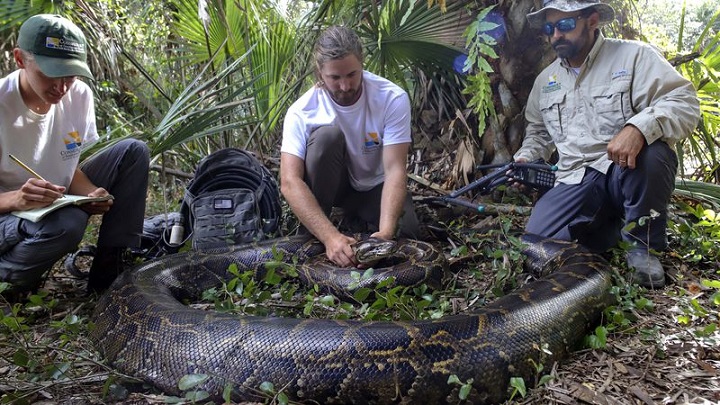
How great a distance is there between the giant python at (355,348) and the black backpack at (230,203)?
5.01 feet

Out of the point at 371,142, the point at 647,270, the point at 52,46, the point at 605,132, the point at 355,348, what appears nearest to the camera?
the point at 355,348

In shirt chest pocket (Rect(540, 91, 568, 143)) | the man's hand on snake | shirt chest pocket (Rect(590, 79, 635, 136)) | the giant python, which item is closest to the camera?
the giant python

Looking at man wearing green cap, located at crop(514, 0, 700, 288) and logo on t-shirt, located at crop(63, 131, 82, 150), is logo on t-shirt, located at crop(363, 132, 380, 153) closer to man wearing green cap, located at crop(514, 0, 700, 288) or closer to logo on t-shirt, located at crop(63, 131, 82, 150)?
man wearing green cap, located at crop(514, 0, 700, 288)

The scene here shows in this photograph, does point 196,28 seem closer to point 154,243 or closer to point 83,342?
point 154,243

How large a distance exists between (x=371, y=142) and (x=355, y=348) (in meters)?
2.65

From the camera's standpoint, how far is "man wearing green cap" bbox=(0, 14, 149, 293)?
3887 millimetres

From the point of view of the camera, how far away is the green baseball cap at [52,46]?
12.6 ft

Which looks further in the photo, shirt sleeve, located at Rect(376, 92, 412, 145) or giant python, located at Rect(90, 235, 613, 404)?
shirt sleeve, located at Rect(376, 92, 412, 145)

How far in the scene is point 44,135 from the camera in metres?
4.27

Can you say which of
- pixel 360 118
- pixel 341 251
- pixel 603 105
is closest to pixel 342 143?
pixel 360 118

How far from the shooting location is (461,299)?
3979mm

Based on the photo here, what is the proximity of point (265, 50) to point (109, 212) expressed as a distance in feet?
8.87

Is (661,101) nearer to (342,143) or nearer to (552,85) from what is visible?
(552,85)

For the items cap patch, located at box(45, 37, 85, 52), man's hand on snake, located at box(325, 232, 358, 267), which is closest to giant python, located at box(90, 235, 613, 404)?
man's hand on snake, located at box(325, 232, 358, 267)
